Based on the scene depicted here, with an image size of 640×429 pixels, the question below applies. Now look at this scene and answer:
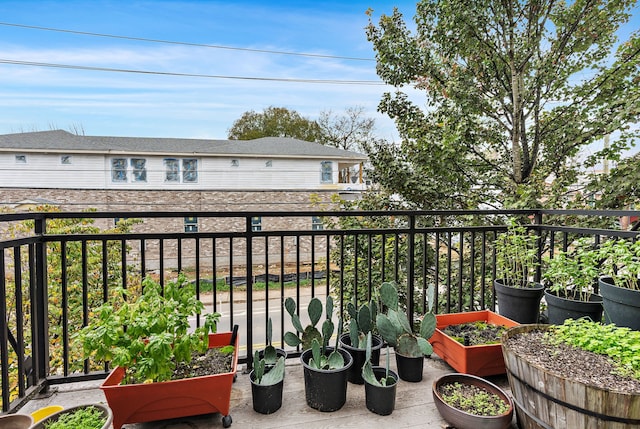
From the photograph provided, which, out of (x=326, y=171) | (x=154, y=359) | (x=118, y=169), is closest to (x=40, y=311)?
(x=154, y=359)

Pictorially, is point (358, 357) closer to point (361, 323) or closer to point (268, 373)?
point (361, 323)

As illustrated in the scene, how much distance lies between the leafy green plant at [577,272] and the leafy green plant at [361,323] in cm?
99

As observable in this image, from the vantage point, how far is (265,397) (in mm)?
1500

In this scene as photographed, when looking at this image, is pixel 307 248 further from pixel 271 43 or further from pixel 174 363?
pixel 174 363

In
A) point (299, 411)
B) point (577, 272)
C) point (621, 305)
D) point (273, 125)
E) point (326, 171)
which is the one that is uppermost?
point (273, 125)

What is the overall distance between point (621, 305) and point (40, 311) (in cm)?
272

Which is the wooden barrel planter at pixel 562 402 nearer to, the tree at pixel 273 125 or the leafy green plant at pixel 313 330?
the leafy green plant at pixel 313 330

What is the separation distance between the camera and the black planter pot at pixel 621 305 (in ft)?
4.99

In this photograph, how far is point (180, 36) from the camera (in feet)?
36.1

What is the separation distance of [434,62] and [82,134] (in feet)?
47.7

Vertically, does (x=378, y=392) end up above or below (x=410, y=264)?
below

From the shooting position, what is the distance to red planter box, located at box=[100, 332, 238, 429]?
1332 mm

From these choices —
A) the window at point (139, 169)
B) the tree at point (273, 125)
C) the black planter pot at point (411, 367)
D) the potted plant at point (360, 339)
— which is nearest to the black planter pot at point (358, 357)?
the potted plant at point (360, 339)

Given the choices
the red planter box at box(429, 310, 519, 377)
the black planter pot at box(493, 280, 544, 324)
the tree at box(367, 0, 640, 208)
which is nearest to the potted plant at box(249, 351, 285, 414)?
the red planter box at box(429, 310, 519, 377)
